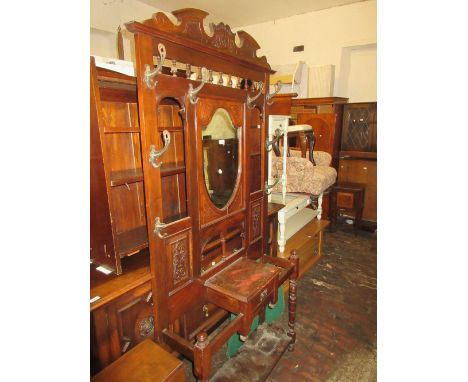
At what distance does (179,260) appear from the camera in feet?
4.68

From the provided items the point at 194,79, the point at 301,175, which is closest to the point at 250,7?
the point at 301,175

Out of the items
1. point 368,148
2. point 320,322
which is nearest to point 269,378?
point 320,322

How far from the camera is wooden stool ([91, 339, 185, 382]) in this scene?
1.17 metres

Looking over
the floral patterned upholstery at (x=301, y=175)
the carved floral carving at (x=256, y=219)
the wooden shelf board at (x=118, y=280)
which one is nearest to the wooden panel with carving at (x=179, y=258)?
the wooden shelf board at (x=118, y=280)

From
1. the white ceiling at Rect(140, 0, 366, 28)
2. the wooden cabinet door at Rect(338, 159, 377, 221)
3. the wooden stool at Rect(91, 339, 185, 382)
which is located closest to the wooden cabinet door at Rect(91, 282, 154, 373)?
the wooden stool at Rect(91, 339, 185, 382)

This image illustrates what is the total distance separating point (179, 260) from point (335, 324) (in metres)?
1.61

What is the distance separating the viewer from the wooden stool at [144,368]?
1.17 metres

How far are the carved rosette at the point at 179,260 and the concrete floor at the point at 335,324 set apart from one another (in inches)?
35.0

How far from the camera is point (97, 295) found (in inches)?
47.8

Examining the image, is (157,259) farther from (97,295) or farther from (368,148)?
(368,148)

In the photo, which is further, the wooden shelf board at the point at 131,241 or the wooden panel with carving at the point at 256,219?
the wooden panel with carving at the point at 256,219

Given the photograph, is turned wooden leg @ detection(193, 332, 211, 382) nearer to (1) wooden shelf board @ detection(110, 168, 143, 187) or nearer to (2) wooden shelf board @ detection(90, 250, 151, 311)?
(2) wooden shelf board @ detection(90, 250, 151, 311)

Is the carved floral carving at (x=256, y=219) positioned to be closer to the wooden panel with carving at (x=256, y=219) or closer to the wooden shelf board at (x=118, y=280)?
the wooden panel with carving at (x=256, y=219)
